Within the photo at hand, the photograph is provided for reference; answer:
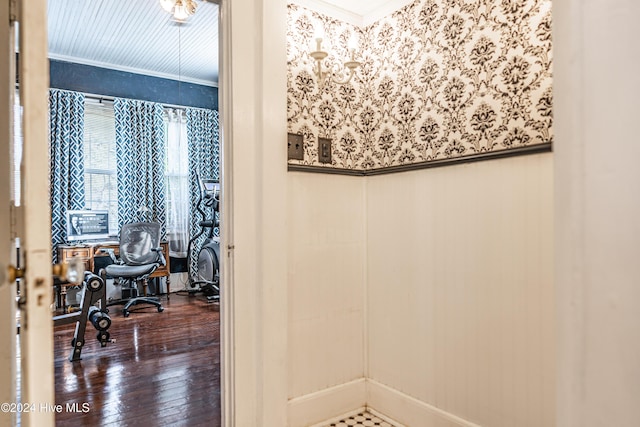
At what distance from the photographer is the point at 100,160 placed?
4.86 metres

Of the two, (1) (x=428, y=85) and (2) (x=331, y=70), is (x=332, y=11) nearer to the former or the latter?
(2) (x=331, y=70)

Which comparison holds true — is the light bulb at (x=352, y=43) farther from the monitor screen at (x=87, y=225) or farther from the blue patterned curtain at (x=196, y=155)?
the monitor screen at (x=87, y=225)

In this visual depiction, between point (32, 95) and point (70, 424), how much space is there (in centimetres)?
196

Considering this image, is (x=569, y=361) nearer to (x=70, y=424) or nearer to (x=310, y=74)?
(x=310, y=74)

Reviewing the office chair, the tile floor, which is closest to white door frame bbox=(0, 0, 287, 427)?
the tile floor

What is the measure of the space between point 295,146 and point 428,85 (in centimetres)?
70

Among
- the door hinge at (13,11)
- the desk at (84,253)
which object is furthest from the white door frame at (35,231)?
the desk at (84,253)

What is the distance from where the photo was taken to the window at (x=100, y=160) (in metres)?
4.77

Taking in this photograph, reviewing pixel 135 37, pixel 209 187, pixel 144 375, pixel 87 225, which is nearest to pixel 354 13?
pixel 144 375

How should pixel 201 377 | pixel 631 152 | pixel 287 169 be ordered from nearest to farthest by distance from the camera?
1. pixel 631 152
2. pixel 287 169
3. pixel 201 377

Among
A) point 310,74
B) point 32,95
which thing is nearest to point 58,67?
point 310,74

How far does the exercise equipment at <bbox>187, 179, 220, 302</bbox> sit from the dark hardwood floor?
2.83 feet

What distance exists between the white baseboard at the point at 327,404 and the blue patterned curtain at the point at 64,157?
3848mm

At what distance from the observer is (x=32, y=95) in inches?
28.7
